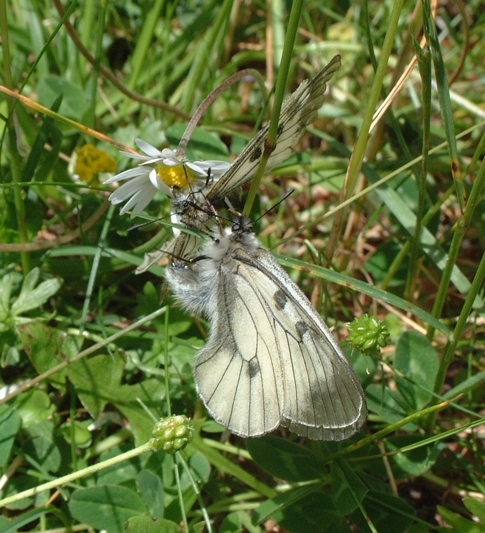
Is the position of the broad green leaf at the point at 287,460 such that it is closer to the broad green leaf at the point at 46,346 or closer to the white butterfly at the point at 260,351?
the white butterfly at the point at 260,351

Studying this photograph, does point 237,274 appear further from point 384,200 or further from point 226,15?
point 226,15

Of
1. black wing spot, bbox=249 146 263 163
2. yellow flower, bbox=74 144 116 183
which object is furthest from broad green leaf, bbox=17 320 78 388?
black wing spot, bbox=249 146 263 163

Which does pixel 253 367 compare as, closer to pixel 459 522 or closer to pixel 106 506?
pixel 106 506

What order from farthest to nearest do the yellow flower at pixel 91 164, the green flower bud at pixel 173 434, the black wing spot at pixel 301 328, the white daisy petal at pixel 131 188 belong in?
the yellow flower at pixel 91 164, the white daisy petal at pixel 131 188, the black wing spot at pixel 301 328, the green flower bud at pixel 173 434

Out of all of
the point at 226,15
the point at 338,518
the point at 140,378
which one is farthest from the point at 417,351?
the point at 226,15

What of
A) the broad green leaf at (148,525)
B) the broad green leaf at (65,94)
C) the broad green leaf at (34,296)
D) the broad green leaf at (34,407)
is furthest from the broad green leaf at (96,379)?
the broad green leaf at (65,94)

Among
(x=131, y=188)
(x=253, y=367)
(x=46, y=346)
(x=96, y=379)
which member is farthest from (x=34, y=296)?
(x=253, y=367)

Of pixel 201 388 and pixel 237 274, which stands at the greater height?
pixel 237 274

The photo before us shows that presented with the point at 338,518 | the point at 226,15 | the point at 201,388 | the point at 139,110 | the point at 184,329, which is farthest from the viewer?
the point at 139,110
